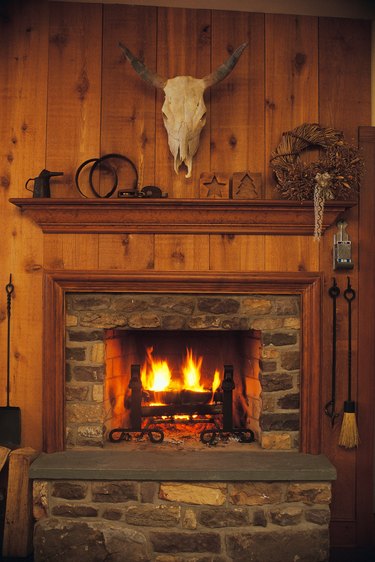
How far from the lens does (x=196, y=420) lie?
10.9 ft

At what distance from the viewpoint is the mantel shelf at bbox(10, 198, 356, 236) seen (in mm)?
2859

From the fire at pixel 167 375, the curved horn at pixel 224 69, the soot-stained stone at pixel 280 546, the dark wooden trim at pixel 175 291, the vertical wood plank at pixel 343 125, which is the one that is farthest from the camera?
the fire at pixel 167 375

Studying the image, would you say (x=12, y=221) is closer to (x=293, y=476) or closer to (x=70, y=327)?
(x=70, y=327)

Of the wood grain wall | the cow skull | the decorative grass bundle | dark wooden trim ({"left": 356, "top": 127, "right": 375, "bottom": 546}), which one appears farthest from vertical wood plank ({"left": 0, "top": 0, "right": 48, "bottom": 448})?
dark wooden trim ({"left": 356, "top": 127, "right": 375, "bottom": 546})

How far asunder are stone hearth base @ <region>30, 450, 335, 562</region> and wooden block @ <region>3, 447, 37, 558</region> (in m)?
0.13

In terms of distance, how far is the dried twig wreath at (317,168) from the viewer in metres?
2.84

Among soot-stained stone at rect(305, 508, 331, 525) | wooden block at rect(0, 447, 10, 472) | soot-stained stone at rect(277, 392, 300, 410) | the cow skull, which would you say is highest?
the cow skull

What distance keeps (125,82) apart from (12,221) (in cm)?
94

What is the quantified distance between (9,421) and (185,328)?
1.04 meters

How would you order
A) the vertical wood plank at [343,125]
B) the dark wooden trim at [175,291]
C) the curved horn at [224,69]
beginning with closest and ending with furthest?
the curved horn at [224,69] < the dark wooden trim at [175,291] < the vertical wood plank at [343,125]

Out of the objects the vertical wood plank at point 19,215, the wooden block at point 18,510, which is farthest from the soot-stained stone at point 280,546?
the vertical wood plank at point 19,215

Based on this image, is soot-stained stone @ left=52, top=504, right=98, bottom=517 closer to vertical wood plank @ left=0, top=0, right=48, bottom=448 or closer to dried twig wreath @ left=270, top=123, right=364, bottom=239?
vertical wood plank @ left=0, top=0, right=48, bottom=448

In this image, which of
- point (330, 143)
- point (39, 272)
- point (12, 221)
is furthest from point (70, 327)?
point (330, 143)

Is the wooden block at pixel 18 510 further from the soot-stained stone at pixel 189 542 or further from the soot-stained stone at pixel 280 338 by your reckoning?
the soot-stained stone at pixel 280 338
